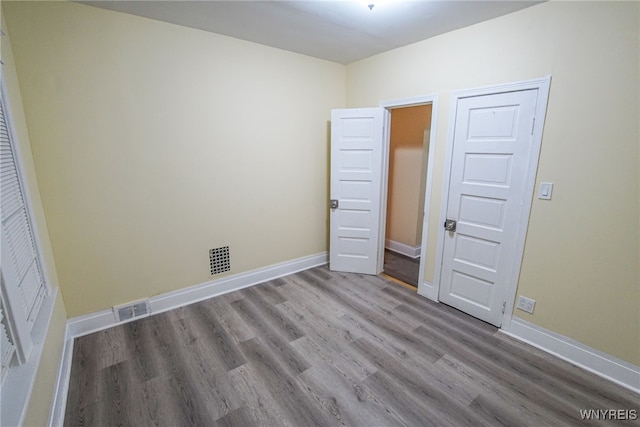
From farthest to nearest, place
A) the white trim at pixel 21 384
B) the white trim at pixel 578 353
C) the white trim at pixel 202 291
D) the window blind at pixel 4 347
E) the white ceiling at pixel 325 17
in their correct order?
the white trim at pixel 202 291, the white ceiling at pixel 325 17, the white trim at pixel 578 353, the window blind at pixel 4 347, the white trim at pixel 21 384

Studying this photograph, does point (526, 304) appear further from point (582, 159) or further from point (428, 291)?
point (582, 159)

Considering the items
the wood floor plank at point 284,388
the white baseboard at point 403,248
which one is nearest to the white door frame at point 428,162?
the white baseboard at point 403,248

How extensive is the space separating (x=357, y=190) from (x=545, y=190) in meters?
1.85

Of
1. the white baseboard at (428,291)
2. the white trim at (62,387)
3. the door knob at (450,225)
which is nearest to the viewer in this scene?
the white trim at (62,387)

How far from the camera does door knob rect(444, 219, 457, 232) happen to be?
9.05 feet

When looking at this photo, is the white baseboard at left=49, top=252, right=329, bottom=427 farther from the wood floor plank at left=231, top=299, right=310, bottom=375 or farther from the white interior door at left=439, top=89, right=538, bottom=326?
the white interior door at left=439, top=89, right=538, bottom=326

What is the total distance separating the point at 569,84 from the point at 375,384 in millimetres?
2505

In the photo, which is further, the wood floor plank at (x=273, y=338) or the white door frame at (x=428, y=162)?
the white door frame at (x=428, y=162)

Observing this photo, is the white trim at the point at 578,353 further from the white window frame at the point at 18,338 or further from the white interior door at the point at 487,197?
the white window frame at the point at 18,338

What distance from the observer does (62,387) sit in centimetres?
181

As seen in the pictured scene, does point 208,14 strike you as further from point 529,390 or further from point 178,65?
point 529,390

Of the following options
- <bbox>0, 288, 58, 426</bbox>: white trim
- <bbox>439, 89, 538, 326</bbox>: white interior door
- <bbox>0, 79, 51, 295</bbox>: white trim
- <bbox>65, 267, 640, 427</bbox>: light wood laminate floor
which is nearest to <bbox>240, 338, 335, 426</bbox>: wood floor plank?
<bbox>65, 267, 640, 427</bbox>: light wood laminate floor

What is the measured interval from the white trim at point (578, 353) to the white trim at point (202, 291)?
2316 millimetres

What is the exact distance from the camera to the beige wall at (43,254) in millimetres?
1421
